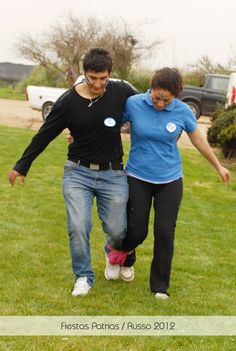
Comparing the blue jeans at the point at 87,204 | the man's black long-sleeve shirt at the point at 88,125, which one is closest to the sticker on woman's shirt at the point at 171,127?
the man's black long-sleeve shirt at the point at 88,125

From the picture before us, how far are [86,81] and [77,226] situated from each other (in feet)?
3.52

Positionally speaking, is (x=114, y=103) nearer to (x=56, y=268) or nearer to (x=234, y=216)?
(x=56, y=268)

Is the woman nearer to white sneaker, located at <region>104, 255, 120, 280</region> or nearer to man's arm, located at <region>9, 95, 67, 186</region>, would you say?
white sneaker, located at <region>104, 255, 120, 280</region>

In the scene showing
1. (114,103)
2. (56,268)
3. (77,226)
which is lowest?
(56,268)

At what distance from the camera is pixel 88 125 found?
175 inches

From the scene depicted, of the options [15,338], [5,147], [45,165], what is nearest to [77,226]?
[15,338]

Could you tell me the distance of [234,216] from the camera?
8023mm

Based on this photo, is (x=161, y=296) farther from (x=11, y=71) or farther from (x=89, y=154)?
(x=11, y=71)

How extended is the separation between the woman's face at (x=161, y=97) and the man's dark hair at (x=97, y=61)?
0.38 m

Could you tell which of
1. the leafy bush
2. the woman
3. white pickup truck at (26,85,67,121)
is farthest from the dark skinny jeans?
white pickup truck at (26,85,67,121)

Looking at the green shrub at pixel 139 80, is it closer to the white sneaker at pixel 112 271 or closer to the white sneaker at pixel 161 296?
the white sneaker at pixel 112 271

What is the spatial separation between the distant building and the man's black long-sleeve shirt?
4030cm

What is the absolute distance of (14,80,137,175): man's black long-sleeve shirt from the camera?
445 cm

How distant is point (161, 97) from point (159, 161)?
1.59ft
